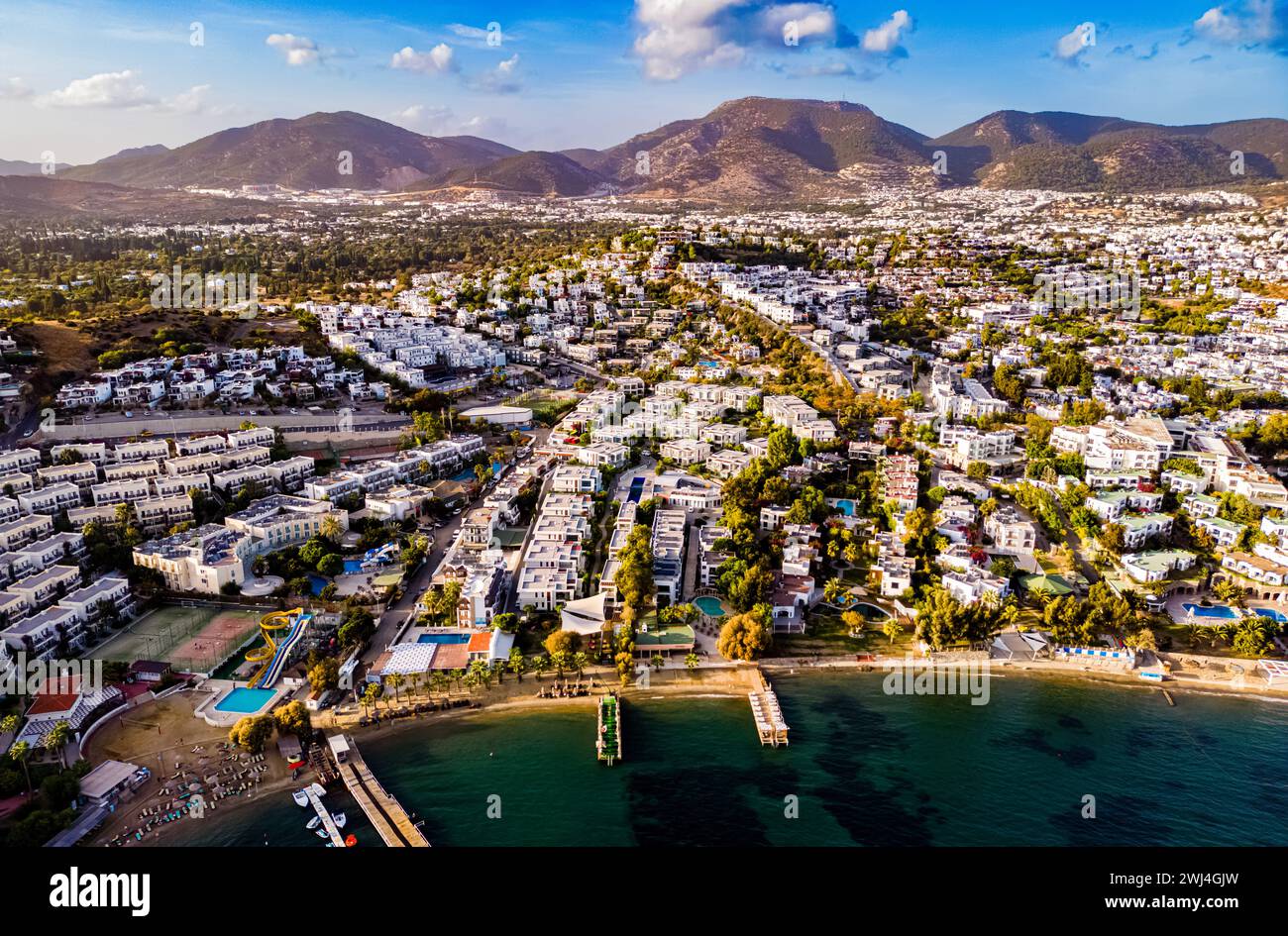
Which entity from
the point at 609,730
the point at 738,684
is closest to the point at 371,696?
the point at 609,730

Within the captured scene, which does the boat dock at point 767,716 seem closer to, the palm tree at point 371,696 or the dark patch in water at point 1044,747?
A: the dark patch in water at point 1044,747

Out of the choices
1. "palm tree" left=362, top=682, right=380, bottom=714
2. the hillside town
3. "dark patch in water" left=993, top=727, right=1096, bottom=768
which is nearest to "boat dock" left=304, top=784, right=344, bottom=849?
the hillside town

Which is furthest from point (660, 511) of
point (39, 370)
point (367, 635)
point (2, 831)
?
point (39, 370)

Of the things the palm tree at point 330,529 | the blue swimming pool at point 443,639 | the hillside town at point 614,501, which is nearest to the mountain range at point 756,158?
the hillside town at point 614,501

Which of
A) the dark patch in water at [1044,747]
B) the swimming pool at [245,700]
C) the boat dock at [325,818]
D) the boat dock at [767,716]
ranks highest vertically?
the swimming pool at [245,700]

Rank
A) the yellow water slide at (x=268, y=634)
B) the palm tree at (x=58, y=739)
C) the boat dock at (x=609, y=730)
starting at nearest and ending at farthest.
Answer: the palm tree at (x=58, y=739) → the boat dock at (x=609, y=730) → the yellow water slide at (x=268, y=634)
